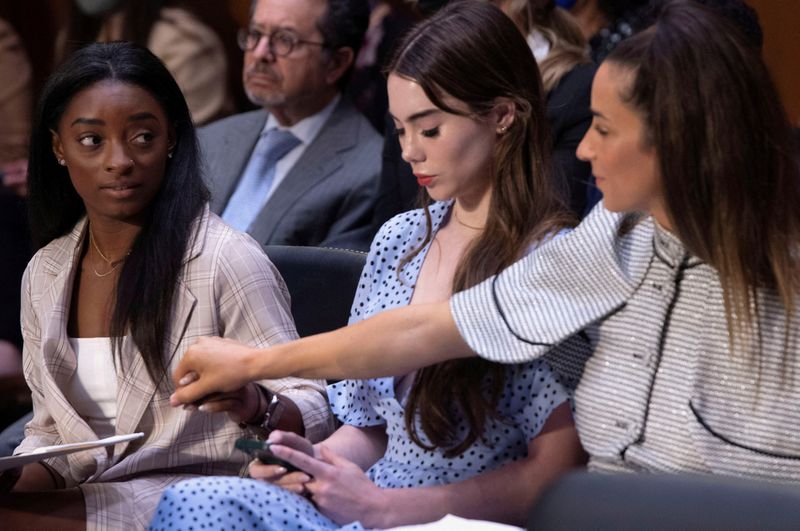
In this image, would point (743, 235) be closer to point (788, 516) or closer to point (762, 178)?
point (762, 178)

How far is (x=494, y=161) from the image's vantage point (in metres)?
2.08

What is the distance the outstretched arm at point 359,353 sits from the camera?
180cm

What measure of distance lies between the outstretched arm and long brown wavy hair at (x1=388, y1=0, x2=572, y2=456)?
13 centimetres

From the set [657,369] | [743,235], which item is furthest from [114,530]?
[743,235]

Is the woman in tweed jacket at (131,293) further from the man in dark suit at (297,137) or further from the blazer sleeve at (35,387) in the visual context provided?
the man in dark suit at (297,137)

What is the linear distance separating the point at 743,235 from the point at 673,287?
0.47 ft

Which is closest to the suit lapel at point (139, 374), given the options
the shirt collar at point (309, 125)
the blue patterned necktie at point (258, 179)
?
the blue patterned necktie at point (258, 179)

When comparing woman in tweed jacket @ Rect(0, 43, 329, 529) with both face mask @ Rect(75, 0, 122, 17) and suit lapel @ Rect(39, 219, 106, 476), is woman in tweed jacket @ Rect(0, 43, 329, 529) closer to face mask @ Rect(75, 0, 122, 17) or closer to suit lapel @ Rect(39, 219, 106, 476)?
suit lapel @ Rect(39, 219, 106, 476)

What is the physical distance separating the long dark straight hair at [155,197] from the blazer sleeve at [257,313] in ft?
0.28

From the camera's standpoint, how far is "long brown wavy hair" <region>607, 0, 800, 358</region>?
1.64m

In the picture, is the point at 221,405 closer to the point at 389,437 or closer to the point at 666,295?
the point at 389,437

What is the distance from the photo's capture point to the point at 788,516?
1.13m

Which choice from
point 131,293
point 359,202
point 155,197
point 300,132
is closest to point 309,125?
point 300,132

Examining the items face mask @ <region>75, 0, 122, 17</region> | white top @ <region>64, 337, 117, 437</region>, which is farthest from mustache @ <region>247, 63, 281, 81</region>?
white top @ <region>64, 337, 117, 437</region>
